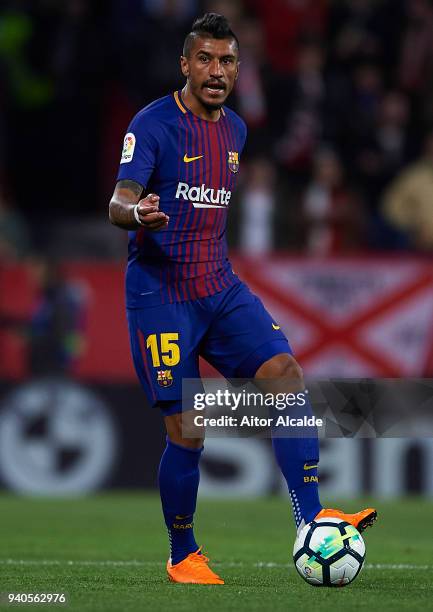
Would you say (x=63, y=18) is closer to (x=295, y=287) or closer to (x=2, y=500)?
(x=295, y=287)

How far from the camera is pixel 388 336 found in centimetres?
1282

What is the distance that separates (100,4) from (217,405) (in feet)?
28.8

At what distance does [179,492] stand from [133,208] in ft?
4.62

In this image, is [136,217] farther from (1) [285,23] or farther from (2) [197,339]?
(1) [285,23]

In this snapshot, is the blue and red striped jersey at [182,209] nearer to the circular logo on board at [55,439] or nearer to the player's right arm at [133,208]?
the player's right arm at [133,208]

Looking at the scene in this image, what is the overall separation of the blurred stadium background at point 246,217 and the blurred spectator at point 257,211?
0.02m

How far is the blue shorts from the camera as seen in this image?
20.4ft

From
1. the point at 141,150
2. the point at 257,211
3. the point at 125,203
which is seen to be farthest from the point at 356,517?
the point at 257,211

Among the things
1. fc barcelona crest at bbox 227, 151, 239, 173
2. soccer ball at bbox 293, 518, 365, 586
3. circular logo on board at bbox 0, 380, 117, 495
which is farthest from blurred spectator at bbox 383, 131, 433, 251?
soccer ball at bbox 293, 518, 365, 586

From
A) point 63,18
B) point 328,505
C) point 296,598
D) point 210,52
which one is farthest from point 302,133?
point 296,598

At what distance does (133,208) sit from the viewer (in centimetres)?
573

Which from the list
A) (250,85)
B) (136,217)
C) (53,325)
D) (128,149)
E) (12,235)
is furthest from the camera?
(250,85)

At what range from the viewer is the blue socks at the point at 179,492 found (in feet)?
20.7

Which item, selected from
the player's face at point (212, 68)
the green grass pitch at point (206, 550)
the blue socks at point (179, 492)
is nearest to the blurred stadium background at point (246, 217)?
the green grass pitch at point (206, 550)
